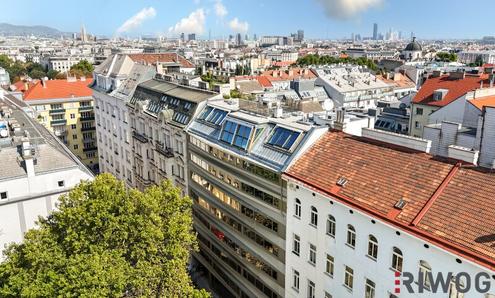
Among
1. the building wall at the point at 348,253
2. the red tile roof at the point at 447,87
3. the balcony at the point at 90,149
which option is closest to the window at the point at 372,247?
the building wall at the point at 348,253

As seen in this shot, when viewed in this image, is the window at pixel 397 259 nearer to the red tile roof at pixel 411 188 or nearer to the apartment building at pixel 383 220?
the apartment building at pixel 383 220

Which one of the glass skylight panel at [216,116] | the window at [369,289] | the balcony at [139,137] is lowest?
the window at [369,289]

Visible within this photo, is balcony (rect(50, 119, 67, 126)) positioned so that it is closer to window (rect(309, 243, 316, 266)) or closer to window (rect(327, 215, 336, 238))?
window (rect(309, 243, 316, 266))

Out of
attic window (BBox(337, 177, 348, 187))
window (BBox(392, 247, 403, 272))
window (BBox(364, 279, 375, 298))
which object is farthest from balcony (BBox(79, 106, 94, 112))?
window (BBox(392, 247, 403, 272))

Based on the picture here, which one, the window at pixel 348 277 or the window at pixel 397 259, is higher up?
the window at pixel 397 259

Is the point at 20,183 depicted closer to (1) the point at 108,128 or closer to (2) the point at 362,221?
(2) the point at 362,221

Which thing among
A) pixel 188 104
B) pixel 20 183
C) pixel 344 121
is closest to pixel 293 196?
pixel 344 121
